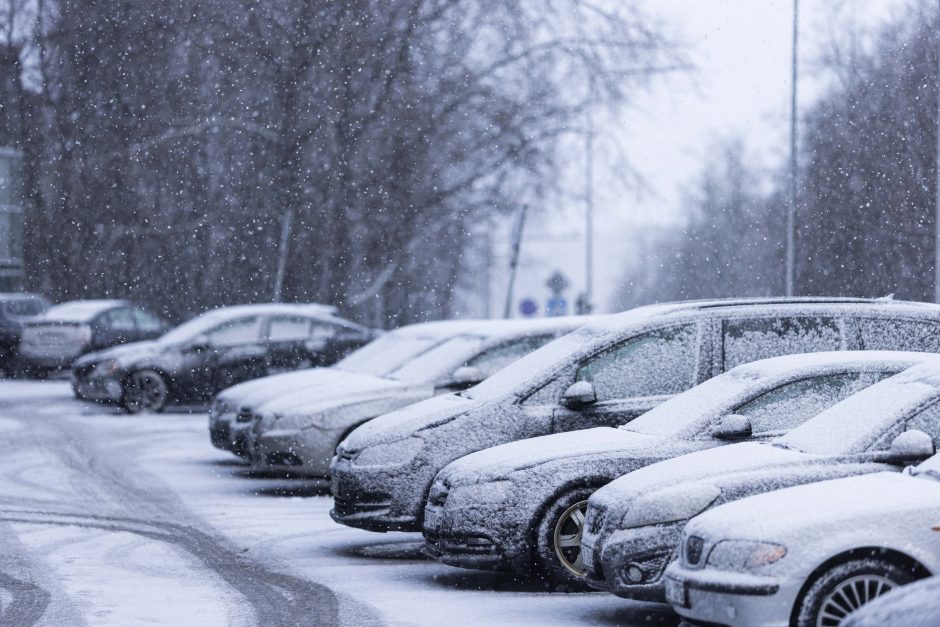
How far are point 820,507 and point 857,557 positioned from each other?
27cm

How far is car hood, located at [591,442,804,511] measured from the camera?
7.79 meters

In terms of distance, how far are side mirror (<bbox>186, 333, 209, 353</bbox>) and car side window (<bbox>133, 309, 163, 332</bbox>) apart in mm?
9012

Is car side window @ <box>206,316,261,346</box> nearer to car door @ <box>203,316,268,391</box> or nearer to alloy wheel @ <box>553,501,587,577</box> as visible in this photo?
car door @ <box>203,316,268,391</box>

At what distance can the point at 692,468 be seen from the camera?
26.1ft

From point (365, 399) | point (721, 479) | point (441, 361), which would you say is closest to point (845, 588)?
point (721, 479)

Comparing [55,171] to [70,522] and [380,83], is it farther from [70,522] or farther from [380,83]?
[70,522]

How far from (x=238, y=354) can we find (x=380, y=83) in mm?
10732

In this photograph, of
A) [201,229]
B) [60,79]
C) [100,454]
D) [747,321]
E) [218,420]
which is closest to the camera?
[747,321]

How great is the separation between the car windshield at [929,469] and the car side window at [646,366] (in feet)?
10.2

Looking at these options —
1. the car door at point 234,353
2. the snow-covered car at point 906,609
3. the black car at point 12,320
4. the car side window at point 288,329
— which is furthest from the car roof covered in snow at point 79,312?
the snow-covered car at point 906,609

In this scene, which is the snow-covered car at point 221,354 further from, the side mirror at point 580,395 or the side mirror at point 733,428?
the side mirror at point 733,428

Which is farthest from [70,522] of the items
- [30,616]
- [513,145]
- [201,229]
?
[201,229]

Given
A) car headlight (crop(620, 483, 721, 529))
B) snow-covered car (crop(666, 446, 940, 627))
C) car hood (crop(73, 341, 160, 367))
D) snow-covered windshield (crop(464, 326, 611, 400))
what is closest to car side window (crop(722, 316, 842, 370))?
snow-covered windshield (crop(464, 326, 611, 400))

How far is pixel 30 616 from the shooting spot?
26.6ft
